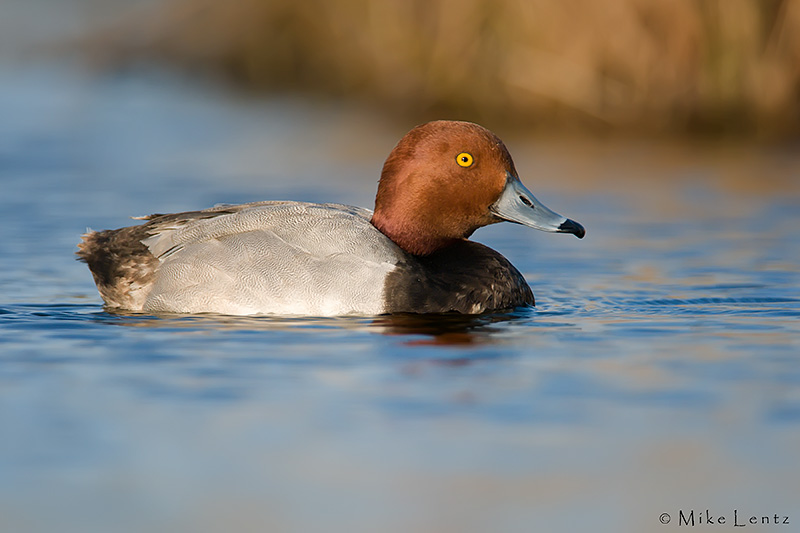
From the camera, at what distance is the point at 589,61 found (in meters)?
15.2

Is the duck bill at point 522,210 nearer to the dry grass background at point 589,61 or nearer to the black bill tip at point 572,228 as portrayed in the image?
the black bill tip at point 572,228

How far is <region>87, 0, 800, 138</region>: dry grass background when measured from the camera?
14625mm

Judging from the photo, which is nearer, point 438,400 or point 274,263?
point 438,400

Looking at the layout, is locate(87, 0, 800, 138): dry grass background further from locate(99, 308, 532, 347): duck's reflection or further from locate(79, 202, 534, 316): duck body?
locate(99, 308, 532, 347): duck's reflection

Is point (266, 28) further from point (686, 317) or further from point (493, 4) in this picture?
point (686, 317)

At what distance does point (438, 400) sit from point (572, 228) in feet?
7.36

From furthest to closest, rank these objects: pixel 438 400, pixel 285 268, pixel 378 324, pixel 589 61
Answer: pixel 589 61 < pixel 285 268 < pixel 378 324 < pixel 438 400

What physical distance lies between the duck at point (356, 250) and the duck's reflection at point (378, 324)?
0.07 metres

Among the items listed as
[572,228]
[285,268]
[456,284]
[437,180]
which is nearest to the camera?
[285,268]

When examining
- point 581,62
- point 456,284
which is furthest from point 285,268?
point 581,62

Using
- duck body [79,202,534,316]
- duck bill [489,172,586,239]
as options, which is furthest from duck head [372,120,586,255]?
duck body [79,202,534,316]

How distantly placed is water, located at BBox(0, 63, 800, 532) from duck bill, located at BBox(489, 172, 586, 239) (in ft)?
1.56

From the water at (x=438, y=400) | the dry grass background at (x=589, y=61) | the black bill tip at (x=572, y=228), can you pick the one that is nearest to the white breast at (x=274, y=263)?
the water at (x=438, y=400)

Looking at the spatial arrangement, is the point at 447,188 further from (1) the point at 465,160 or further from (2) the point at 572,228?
(2) the point at 572,228
